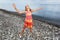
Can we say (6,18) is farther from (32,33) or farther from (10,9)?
(32,33)

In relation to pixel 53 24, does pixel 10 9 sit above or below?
above

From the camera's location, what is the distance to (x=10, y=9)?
12.4 ft

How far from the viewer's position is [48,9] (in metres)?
3.69

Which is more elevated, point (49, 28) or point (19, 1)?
point (19, 1)

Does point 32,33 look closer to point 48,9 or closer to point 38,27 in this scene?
point 38,27

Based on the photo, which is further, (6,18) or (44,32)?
(6,18)

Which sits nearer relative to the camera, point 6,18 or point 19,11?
point 19,11

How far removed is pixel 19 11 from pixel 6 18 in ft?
2.32

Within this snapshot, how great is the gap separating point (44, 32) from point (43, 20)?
234mm

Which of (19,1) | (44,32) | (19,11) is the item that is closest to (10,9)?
(19,1)

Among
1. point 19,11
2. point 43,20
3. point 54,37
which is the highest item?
A: point 19,11

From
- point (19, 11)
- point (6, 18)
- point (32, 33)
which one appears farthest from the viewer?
point (6, 18)

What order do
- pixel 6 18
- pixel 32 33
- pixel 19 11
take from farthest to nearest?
pixel 6 18 < pixel 32 33 < pixel 19 11

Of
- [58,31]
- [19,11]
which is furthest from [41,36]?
[19,11]
